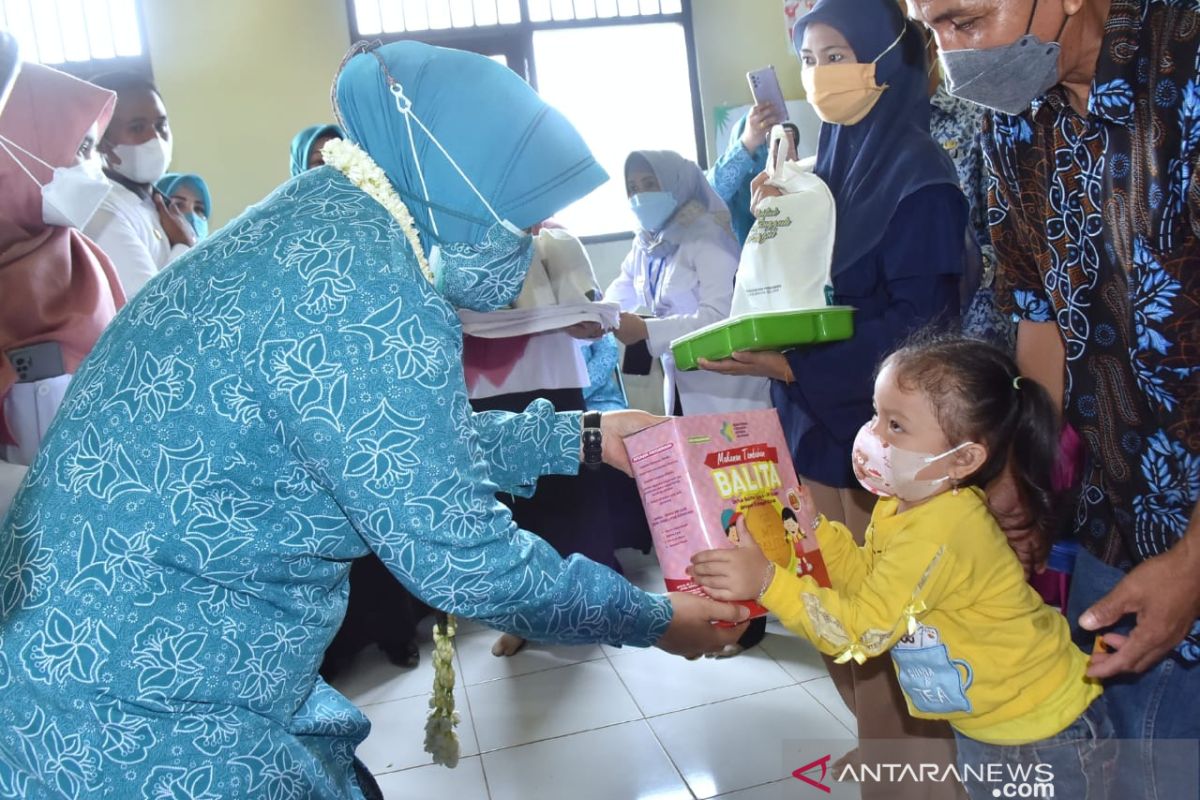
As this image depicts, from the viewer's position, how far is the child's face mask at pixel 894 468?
1.30 meters

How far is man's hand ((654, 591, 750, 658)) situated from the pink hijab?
1.52 m

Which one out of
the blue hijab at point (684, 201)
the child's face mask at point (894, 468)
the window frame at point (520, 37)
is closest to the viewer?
the child's face mask at point (894, 468)

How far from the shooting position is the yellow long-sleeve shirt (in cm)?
124

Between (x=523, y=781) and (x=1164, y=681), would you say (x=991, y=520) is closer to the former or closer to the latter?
(x=1164, y=681)

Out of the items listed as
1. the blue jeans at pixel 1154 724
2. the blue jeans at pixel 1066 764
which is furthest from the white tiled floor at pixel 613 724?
the blue jeans at pixel 1154 724

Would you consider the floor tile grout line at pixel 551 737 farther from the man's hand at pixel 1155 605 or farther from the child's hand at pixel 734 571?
the man's hand at pixel 1155 605

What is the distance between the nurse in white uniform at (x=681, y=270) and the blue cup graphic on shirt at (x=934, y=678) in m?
1.49

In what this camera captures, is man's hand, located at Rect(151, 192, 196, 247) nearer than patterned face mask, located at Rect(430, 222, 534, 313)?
No

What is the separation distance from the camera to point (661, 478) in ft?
3.98

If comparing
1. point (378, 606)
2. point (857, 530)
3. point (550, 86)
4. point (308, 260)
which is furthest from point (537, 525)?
point (550, 86)

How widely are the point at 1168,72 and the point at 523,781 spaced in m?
2.02

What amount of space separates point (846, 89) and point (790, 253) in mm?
370

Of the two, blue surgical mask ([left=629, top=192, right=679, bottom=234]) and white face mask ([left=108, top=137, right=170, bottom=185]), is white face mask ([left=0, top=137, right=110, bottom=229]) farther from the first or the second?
blue surgical mask ([left=629, top=192, right=679, bottom=234])

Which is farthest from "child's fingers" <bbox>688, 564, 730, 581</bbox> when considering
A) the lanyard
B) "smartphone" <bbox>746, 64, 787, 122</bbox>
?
the lanyard
